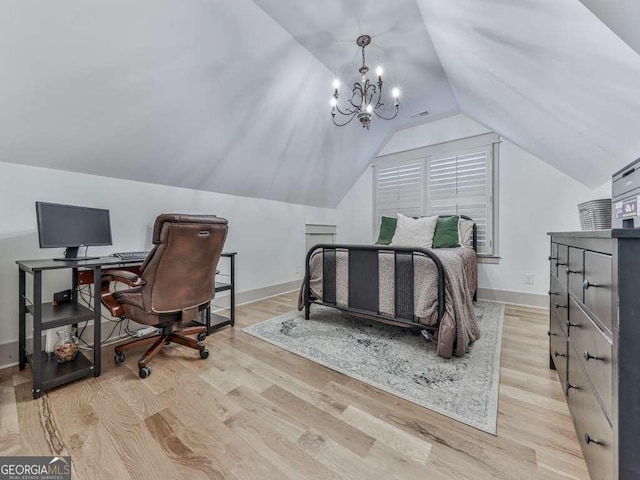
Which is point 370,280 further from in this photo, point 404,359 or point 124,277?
point 124,277

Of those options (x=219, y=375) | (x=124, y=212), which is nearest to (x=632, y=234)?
(x=219, y=375)

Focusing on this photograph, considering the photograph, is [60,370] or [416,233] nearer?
[60,370]

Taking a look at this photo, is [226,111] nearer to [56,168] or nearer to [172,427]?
[56,168]

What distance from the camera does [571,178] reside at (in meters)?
2.88

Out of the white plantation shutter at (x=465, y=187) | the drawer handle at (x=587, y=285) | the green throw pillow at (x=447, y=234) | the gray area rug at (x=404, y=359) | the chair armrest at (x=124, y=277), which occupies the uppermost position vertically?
the white plantation shutter at (x=465, y=187)

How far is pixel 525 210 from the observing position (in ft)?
10.4

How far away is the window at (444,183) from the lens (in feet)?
11.1

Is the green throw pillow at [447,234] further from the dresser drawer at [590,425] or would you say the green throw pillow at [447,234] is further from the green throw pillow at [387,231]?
the dresser drawer at [590,425]

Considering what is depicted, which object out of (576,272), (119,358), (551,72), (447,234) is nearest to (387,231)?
(447,234)

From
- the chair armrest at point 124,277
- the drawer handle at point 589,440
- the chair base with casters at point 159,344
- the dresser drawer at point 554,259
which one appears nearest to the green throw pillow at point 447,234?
the dresser drawer at point 554,259

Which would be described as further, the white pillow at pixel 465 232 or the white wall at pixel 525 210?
the white pillow at pixel 465 232

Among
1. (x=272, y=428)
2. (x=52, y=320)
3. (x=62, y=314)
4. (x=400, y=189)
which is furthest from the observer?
(x=400, y=189)

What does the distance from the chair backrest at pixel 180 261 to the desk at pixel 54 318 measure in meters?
0.30

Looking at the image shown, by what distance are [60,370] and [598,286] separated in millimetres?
2658
